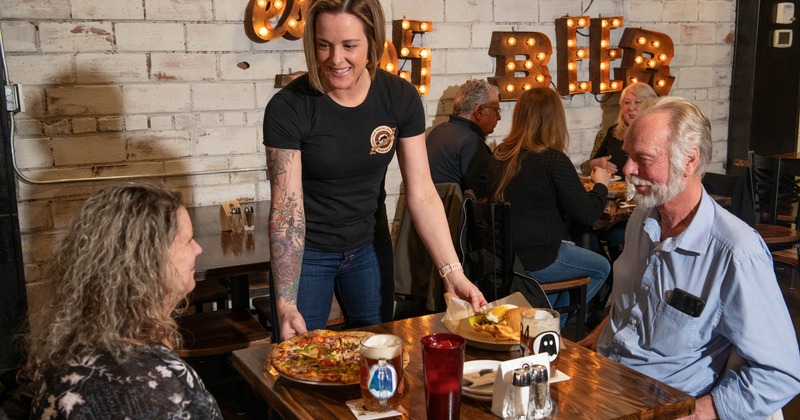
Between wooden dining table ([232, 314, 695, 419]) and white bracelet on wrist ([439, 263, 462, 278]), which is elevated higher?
white bracelet on wrist ([439, 263, 462, 278])

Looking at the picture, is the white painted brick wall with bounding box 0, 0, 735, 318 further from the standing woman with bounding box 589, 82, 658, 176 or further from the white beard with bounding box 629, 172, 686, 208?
the white beard with bounding box 629, 172, 686, 208

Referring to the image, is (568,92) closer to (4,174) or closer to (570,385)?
(4,174)

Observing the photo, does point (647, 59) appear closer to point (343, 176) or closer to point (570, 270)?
point (570, 270)

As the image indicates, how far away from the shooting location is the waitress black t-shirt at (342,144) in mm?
2197

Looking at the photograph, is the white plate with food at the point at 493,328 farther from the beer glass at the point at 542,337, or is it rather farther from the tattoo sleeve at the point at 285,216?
the tattoo sleeve at the point at 285,216

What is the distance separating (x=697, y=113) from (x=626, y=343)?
1.99 feet

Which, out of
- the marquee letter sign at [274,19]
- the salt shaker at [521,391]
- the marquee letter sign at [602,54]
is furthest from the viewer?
the marquee letter sign at [602,54]

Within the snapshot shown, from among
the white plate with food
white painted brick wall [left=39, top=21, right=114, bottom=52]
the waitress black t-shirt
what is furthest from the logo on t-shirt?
white painted brick wall [left=39, top=21, right=114, bottom=52]

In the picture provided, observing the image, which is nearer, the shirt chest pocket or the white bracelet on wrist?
the shirt chest pocket

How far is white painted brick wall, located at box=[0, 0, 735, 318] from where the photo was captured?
3711 millimetres

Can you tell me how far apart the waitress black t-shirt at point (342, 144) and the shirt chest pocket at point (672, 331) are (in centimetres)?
90

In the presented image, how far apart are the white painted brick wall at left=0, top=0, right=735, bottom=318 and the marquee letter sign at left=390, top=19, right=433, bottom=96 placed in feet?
0.26

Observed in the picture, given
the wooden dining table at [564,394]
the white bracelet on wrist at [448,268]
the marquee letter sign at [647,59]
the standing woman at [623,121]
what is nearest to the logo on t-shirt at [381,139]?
the white bracelet on wrist at [448,268]

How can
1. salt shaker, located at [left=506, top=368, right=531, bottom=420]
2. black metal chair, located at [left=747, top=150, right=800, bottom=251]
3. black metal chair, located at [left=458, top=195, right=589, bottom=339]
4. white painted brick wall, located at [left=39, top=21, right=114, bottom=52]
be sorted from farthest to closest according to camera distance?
black metal chair, located at [left=747, top=150, right=800, bottom=251]
white painted brick wall, located at [left=39, top=21, right=114, bottom=52]
black metal chair, located at [left=458, top=195, right=589, bottom=339]
salt shaker, located at [left=506, top=368, right=531, bottom=420]
